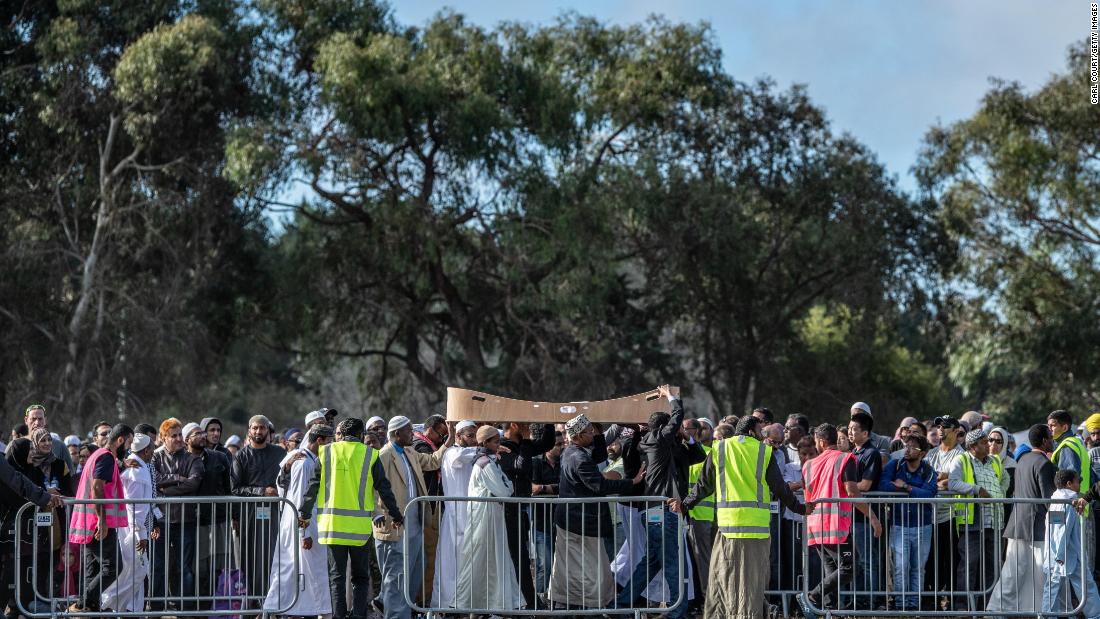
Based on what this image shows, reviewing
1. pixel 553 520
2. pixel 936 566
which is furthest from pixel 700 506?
pixel 936 566

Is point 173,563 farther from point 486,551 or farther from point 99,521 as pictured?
point 486,551

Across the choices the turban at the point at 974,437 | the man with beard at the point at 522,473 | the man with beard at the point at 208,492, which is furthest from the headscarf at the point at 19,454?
the turban at the point at 974,437

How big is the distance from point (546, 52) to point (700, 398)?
34.7 feet

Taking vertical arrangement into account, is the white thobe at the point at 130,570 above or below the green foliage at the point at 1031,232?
below

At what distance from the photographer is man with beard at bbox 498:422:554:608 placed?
12.4 m

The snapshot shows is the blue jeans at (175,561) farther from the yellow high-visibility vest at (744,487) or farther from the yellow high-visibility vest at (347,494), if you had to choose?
the yellow high-visibility vest at (744,487)

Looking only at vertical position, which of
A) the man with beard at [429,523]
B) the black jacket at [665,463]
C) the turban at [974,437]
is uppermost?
the turban at [974,437]

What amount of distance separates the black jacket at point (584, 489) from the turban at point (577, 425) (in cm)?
15

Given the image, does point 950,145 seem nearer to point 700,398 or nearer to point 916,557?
point 700,398

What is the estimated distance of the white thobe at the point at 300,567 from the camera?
465 inches

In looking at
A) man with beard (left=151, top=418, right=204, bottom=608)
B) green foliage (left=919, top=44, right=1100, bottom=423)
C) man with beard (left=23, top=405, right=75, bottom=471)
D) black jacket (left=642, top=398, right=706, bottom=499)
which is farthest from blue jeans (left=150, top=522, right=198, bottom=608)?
green foliage (left=919, top=44, right=1100, bottom=423)

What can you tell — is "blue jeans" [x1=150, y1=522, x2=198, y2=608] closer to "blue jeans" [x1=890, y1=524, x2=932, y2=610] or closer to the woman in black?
the woman in black

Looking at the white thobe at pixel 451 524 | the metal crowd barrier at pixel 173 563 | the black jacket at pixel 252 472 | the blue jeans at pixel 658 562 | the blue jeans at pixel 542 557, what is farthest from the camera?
the blue jeans at pixel 658 562

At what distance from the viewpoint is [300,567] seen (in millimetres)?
12102
